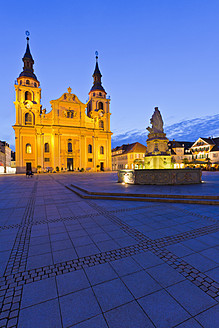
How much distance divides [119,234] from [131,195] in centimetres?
466

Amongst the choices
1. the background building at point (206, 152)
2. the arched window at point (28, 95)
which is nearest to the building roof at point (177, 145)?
the background building at point (206, 152)

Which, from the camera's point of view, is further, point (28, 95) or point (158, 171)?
point (28, 95)

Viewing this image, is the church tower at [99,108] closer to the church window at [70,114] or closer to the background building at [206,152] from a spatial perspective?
the church window at [70,114]

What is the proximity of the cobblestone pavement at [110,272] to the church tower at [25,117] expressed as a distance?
137 ft

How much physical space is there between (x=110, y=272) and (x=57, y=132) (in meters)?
45.5

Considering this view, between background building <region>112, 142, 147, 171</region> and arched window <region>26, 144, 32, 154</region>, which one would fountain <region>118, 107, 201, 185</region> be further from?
Answer: arched window <region>26, 144, 32, 154</region>

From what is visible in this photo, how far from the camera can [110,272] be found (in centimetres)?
298

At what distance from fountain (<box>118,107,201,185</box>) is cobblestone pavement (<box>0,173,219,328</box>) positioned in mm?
6954

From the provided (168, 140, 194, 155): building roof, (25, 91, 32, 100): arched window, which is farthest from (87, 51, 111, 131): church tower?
(168, 140, 194, 155): building roof

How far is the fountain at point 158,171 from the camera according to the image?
493 inches

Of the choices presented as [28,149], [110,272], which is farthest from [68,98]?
[110,272]

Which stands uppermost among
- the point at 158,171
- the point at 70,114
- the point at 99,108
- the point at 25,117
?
the point at 99,108

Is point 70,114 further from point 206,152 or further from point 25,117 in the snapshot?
point 206,152

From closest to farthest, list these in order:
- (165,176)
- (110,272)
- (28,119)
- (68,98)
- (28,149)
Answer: (110,272) < (165,176) < (28,149) < (28,119) < (68,98)
